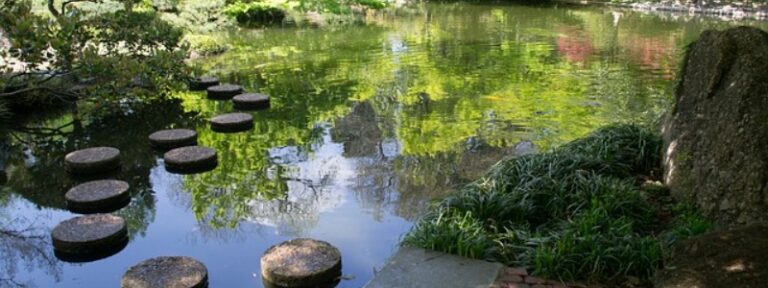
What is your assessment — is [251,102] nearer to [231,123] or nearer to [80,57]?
[231,123]

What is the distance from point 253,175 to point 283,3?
16756 millimetres

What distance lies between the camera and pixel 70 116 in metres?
8.99

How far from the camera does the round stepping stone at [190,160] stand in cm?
649

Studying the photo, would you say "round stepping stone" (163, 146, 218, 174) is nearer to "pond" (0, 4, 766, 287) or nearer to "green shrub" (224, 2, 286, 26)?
"pond" (0, 4, 766, 287)

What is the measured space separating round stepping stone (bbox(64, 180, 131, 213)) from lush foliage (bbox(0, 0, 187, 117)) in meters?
1.76

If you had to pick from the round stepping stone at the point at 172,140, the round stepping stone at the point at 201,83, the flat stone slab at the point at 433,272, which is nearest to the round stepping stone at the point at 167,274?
the flat stone slab at the point at 433,272

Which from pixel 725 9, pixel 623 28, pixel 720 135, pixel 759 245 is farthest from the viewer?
pixel 725 9

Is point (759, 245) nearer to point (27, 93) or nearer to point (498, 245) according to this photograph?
point (498, 245)

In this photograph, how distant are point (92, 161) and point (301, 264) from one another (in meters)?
3.34

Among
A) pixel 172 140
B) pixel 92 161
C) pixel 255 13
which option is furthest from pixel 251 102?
pixel 255 13

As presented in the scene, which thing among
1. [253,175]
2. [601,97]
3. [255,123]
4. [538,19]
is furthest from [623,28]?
[253,175]

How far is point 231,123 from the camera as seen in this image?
315 inches

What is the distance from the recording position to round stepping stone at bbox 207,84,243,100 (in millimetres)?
9891

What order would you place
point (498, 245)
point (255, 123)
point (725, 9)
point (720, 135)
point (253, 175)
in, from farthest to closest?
point (725, 9) → point (255, 123) → point (253, 175) → point (720, 135) → point (498, 245)
